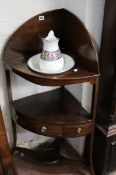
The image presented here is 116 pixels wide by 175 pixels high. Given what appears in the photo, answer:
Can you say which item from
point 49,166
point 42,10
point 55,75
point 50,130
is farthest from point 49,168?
point 42,10

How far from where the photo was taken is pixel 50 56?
3.72ft

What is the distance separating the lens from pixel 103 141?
1394mm

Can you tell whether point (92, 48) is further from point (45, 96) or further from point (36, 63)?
point (45, 96)

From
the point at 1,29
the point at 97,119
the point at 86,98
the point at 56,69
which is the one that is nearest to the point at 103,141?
the point at 97,119

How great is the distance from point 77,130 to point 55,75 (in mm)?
303

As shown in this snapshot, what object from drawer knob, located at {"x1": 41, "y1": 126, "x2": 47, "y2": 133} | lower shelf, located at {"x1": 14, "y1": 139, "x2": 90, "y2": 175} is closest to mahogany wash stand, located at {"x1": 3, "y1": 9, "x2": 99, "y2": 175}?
drawer knob, located at {"x1": 41, "y1": 126, "x2": 47, "y2": 133}

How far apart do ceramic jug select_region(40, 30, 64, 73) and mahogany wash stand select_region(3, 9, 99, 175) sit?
4 centimetres

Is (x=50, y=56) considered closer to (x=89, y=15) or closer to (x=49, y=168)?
(x=89, y=15)

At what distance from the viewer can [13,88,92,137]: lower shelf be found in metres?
1.23

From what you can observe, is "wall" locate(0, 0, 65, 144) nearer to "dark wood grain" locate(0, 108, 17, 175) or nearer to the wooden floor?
"dark wood grain" locate(0, 108, 17, 175)

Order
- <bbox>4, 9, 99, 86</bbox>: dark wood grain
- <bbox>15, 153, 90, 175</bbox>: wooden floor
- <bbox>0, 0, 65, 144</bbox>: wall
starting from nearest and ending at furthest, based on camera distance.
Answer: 1. <bbox>4, 9, 99, 86</bbox>: dark wood grain
2. <bbox>0, 0, 65, 144</bbox>: wall
3. <bbox>15, 153, 90, 175</bbox>: wooden floor

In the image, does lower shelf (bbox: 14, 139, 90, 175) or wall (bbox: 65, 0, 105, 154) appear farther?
lower shelf (bbox: 14, 139, 90, 175)

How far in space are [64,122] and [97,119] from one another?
0.25 m

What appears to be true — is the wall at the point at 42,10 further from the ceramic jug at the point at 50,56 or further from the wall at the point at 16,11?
the ceramic jug at the point at 50,56
